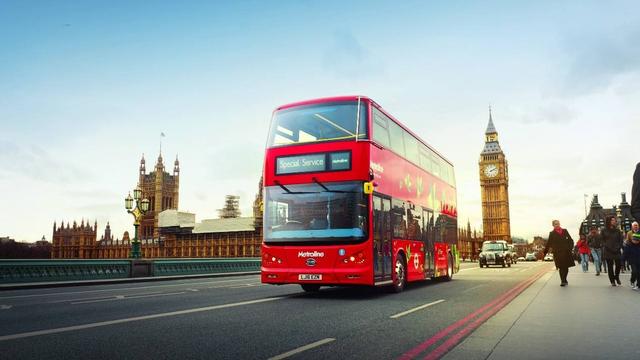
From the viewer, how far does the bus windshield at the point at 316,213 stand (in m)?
10.7

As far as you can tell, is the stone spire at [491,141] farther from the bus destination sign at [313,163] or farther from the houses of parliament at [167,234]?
the bus destination sign at [313,163]

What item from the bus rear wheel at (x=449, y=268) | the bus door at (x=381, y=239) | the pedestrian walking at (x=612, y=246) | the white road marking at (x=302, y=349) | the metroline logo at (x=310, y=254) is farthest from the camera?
the bus rear wheel at (x=449, y=268)

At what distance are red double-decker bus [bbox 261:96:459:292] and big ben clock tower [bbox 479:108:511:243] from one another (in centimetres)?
13185

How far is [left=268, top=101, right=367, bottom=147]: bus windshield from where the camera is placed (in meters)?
11.1

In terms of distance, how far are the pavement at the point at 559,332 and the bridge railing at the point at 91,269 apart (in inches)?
628

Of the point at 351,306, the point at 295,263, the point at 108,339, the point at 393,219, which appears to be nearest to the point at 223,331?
the point at 108,339

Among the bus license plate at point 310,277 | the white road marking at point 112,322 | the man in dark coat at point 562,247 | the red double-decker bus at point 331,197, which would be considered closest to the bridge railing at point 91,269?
the red double-decker bus at point 331,197

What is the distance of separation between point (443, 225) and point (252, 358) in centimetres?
1334

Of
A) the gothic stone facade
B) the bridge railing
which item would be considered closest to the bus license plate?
the bridge railing

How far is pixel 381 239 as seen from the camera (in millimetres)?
11328

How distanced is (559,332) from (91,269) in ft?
60.7

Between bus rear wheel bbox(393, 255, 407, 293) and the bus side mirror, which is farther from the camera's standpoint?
bus rear wheel bbox(393, 255, 407, 293)

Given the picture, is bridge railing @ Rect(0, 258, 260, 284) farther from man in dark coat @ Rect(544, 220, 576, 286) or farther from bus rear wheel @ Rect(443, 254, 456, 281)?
man in dark coat @ Rect(544, 220, 576, 286)

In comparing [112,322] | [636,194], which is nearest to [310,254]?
[112,322]
